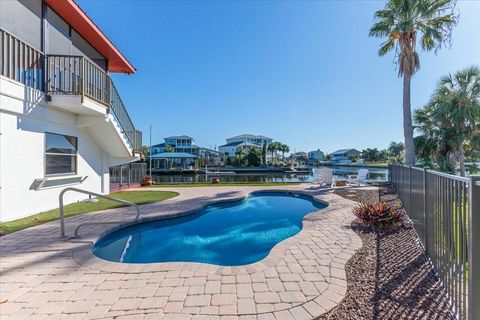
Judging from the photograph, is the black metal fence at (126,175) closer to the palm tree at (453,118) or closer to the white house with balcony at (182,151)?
the palm tree at (453,118)

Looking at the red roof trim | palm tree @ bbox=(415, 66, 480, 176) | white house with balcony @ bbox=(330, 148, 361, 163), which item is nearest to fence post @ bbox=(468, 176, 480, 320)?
the red roof trim

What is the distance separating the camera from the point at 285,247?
4.23 m

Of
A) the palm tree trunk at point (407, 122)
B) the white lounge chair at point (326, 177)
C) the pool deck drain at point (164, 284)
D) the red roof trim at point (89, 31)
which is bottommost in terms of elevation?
the pool deck drain at point (164, 284)

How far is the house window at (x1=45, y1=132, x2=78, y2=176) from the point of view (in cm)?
693

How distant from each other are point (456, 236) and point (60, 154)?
976 centimetres

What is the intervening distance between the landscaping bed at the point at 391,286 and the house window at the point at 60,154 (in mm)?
8398

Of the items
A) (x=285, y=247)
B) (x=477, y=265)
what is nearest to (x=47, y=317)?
(x=285, y=247)

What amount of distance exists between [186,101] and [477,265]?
33571mm

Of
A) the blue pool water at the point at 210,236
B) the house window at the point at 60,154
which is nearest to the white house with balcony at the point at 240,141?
the house window at the point at 60,154

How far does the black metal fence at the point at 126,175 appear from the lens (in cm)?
1216

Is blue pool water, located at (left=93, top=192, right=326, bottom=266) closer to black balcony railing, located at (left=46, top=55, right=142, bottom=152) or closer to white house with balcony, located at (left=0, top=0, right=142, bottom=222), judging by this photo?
white house with balcony, located at (left=0, top=0, right=142, bottom=222)

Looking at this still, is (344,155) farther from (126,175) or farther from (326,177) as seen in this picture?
(126,175)

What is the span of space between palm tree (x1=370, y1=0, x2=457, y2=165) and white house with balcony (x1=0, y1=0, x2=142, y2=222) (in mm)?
13382

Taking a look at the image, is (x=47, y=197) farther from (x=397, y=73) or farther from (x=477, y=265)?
(x=397, y=73)
